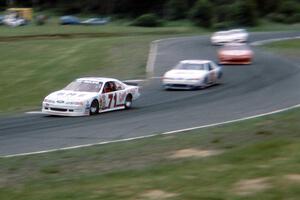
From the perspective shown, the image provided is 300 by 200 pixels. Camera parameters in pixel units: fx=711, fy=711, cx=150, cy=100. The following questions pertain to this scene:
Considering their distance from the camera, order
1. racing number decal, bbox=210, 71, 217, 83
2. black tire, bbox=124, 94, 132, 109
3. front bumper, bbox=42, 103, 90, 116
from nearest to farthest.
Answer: front bumper, bbox=42, 103, 90, 116
black tire, bbox=124, 94, 132, 109
racing number decal, bbox=210, 71, 217, 83

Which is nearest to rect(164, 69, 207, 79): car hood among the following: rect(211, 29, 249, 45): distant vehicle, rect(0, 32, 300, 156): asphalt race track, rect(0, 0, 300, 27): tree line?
rect(0, 32, 300, 156): asphalt race track

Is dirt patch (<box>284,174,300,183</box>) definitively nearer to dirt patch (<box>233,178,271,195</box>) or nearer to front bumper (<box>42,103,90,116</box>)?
dirt patch (<box>233,178,271,195</box>)

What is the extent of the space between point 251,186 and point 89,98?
53.8 feet

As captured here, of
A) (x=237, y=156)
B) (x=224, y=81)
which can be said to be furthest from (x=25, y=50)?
(x=237, y=156)

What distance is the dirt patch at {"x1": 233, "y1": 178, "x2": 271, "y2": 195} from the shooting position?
6723mm

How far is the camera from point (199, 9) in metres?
81.1

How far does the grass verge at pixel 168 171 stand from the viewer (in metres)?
6.96

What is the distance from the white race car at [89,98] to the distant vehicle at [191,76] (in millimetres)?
5099

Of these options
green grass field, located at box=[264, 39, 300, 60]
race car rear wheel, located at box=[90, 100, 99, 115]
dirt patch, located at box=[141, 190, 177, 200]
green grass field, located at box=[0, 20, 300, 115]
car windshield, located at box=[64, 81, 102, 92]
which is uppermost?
dirt patch, located at box=[141, 190, 177, 200]

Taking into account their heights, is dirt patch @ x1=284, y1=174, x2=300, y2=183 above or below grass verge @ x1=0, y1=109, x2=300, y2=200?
above

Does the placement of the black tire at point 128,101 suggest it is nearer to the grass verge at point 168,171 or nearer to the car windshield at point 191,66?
the car windshield at point 191,66

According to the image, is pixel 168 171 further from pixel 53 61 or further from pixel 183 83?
pixel 53 61

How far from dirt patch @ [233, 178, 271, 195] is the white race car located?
15.9 m

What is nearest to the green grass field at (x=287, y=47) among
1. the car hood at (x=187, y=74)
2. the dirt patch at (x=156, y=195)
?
the car hood at (x=187, y=74)
